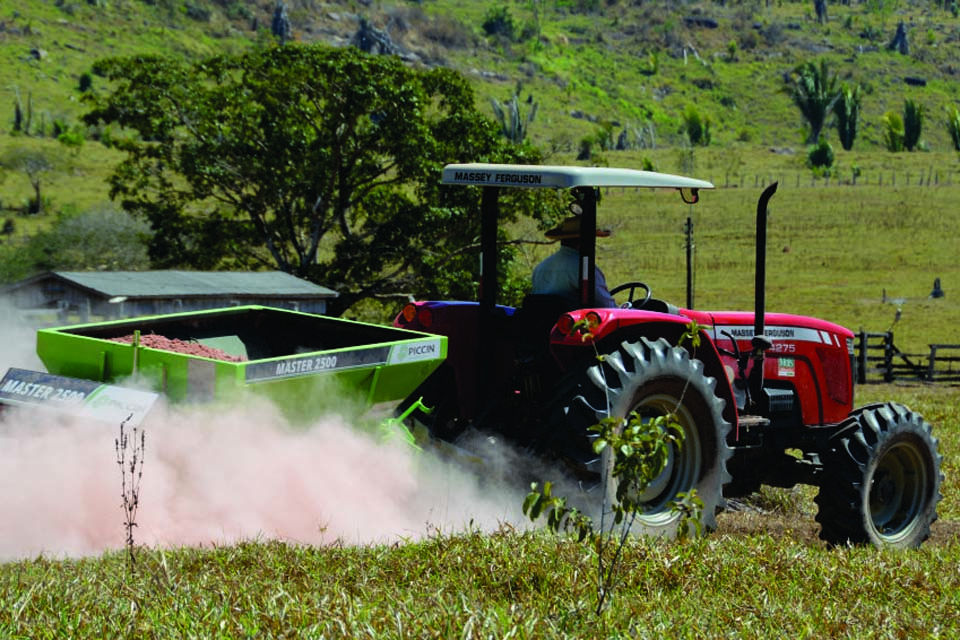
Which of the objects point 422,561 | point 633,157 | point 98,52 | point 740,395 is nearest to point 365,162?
point 740,395

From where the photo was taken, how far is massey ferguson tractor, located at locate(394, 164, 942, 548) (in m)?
6.89

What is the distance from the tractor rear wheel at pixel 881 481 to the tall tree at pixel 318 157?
2189 centimetres

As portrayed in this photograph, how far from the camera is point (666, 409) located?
718cm

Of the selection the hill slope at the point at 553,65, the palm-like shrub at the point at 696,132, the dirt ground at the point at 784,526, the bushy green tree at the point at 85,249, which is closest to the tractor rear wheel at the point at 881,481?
the dirt ground at the point at 784,526

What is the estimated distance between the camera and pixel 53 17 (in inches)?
5728

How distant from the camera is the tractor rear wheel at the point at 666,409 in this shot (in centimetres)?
677

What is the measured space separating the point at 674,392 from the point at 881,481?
2201mm

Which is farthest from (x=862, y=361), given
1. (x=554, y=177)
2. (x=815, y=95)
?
(x=815, y=95)

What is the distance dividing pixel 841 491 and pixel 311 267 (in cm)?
2564

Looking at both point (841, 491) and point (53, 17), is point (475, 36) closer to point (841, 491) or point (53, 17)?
point (53, 17)

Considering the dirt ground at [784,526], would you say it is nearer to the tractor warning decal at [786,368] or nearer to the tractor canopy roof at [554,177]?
→ the tractor warning decal at [786,368]

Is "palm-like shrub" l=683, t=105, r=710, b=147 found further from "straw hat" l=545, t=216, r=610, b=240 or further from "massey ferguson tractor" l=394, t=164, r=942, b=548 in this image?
"straw hat" l=545, t=216, r=610, b=240

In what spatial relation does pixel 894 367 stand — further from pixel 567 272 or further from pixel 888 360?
pixel 567 272

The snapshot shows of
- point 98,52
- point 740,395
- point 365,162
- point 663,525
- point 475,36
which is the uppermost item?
point 475,36
